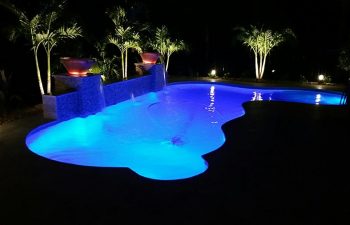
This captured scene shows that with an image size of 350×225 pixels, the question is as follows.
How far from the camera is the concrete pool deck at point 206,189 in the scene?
347 cm

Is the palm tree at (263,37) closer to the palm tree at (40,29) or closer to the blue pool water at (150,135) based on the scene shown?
the blue pool water at (150,135)

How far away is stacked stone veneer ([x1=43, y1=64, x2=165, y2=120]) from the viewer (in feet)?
24.1

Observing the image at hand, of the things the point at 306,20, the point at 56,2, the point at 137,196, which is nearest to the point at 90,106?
the point at 56,2

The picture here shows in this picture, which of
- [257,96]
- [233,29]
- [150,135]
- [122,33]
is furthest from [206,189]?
Result: [233,29]

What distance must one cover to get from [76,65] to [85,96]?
0.78 metres

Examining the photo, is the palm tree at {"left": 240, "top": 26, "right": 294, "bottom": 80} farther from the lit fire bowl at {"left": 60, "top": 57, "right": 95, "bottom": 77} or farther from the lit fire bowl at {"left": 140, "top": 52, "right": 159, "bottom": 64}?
the lit fire bowl at {"left": 60, "top": 57, "right": 95, "bottom": 77}

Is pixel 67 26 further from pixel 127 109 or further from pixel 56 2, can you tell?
pixel 127 109

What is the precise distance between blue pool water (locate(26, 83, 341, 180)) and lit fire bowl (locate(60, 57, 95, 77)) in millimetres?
1138

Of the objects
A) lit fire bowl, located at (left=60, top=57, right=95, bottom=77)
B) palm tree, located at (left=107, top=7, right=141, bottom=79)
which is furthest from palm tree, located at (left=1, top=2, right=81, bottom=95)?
palm tree, located at (left=107, top=7, right=141, bottom=79)

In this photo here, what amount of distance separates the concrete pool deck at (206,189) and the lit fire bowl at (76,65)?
2.73m

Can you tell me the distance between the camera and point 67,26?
27.8 feet

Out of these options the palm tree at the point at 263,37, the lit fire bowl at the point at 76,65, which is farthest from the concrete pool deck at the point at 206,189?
the palm tree at the point at 263,37

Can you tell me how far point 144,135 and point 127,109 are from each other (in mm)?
2434

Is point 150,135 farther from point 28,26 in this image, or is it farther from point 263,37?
point 263,37
